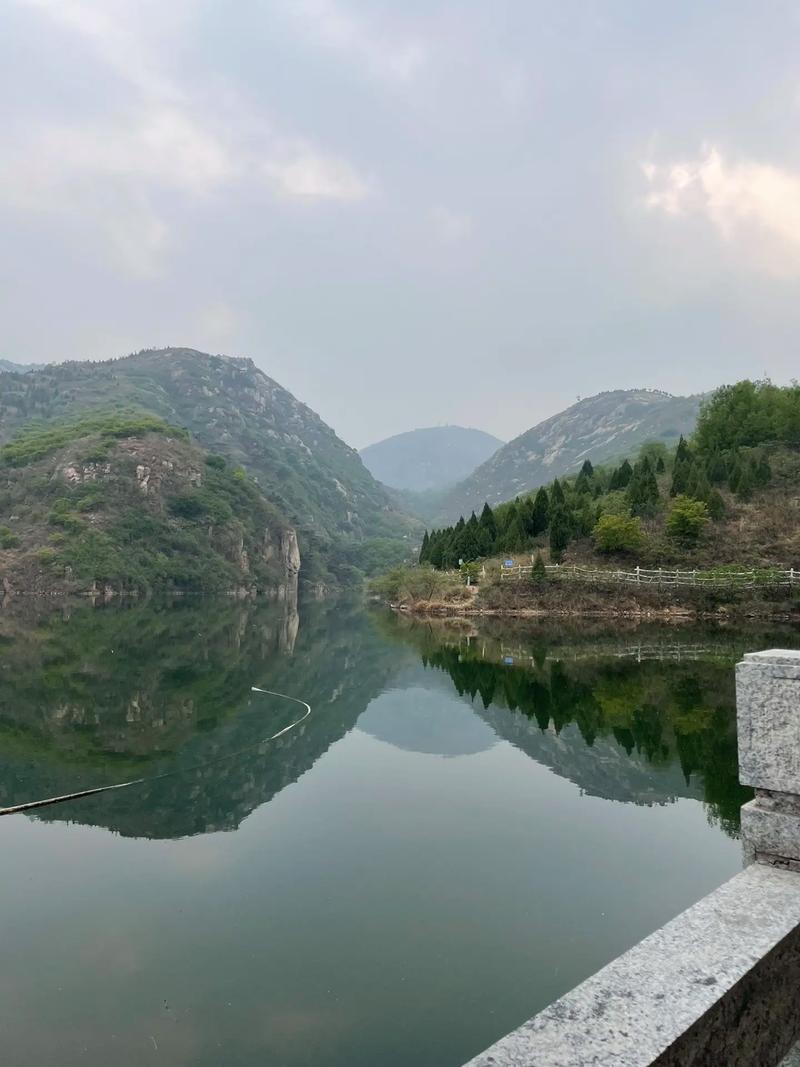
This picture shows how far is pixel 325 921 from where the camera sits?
6.75 meters

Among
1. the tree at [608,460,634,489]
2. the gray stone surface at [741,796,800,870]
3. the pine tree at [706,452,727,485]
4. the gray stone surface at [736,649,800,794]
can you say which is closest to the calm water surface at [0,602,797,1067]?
the gray stone surface at [741,796,800,870]

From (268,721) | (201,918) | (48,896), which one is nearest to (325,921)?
(201,918)

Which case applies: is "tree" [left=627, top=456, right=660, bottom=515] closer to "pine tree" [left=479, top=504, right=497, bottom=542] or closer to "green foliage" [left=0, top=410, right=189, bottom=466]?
"pine tree" [left=479, top=504, right=497, bottom=542]

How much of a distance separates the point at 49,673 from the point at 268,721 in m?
11.3

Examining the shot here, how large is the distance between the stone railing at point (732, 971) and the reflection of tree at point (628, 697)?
22.0ft

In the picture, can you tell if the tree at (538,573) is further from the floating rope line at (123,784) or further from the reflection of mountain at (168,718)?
the floating rope line at (123,784)

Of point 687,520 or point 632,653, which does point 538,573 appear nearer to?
point 687,520

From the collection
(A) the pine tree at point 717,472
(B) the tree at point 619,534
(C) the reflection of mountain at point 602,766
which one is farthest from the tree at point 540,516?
(C) the reflection of mountain at point 602,766

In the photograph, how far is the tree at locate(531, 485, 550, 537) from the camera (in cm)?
5003

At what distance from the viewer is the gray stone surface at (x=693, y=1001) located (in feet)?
6.63

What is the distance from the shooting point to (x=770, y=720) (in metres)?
3.27

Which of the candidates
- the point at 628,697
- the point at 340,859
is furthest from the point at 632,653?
the point at 340,859

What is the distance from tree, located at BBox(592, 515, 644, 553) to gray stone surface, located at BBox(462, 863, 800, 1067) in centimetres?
4153

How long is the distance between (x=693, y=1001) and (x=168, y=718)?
1640 cm
